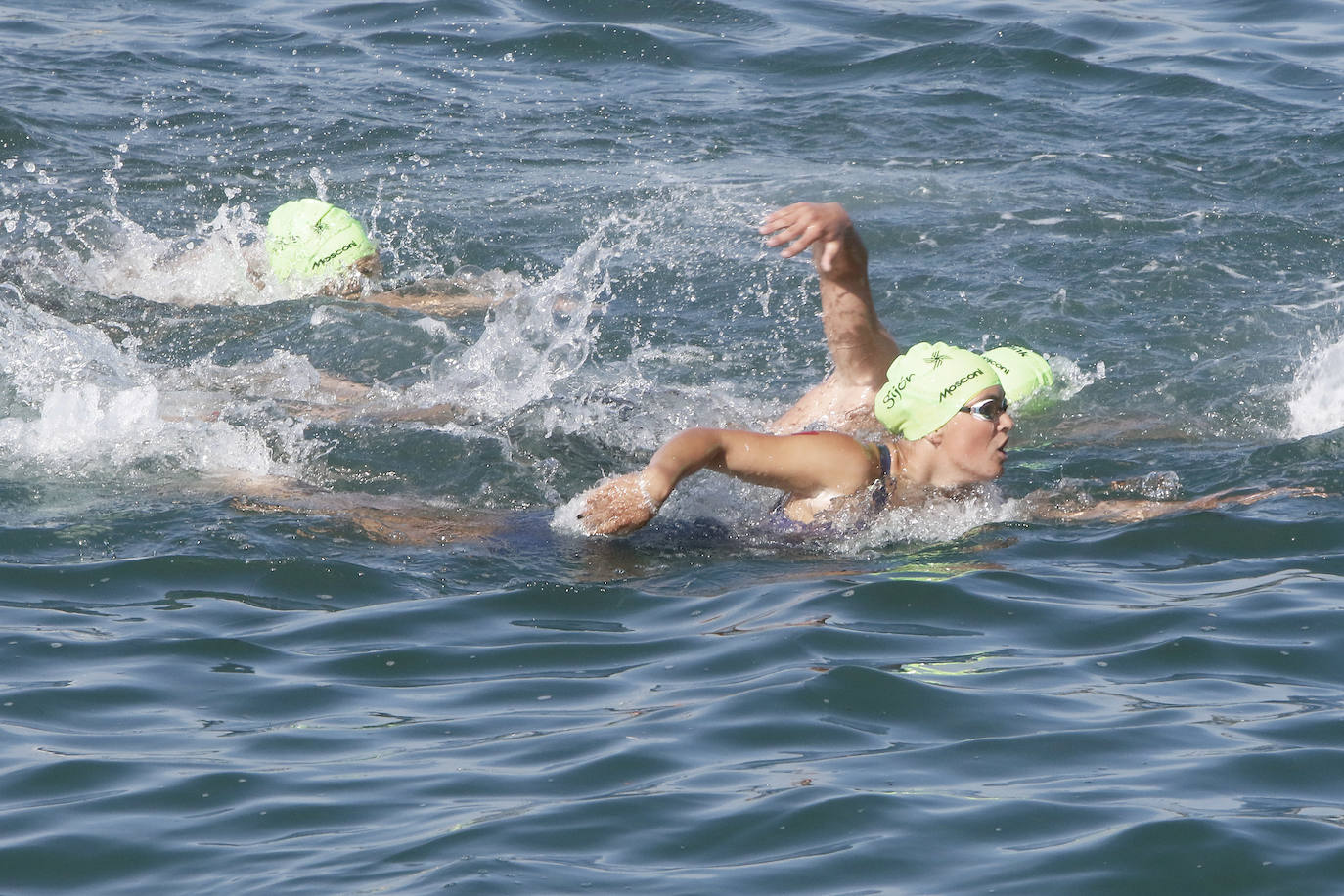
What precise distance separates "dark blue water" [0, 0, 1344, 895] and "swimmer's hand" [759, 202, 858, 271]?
1.20 m

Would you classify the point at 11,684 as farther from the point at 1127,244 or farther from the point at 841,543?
the point at 1127,244

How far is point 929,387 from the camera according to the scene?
23.5 ft

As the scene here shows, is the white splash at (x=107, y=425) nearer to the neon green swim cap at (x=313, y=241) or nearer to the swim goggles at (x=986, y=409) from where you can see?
the neon green swim cap at (x=313, y=241)

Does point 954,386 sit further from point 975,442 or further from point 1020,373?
point 1020,373

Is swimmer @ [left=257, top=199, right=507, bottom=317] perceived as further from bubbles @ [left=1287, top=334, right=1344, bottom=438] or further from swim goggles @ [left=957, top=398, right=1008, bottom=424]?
bubbles @ [left=1287, top=334, right=1344, bottom=438]

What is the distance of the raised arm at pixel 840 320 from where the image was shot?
7.00m

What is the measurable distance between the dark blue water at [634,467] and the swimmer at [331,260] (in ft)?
0.73

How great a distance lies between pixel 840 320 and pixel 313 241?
15.6ft

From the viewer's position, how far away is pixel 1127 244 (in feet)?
39.0

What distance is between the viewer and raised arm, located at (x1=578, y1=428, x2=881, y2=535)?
618 cm

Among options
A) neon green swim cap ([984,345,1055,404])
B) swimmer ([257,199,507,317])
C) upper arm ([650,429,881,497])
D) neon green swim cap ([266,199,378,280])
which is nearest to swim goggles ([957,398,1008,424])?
upper arm ([650,429,881,497])

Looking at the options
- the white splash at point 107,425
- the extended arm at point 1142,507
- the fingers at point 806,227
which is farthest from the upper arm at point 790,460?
the white splash at point 107,425

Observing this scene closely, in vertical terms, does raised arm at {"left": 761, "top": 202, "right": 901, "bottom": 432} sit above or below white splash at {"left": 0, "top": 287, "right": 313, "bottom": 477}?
above

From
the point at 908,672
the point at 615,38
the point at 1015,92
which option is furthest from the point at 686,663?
the point at 615,38
